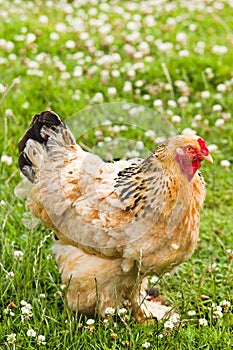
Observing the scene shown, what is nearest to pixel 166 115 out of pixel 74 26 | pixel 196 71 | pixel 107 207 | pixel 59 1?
pixel 196 71

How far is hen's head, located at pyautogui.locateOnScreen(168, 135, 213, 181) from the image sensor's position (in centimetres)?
325

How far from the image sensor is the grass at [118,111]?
3494 mm

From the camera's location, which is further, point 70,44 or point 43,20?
point 43,20

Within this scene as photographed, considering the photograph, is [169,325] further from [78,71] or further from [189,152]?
[78,71]

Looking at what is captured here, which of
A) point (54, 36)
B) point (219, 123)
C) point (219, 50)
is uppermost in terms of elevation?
point (54, 36)

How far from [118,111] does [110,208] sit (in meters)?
2.26

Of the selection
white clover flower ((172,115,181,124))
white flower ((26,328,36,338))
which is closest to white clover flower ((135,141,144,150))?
white clover flower ((172,115,181,124))

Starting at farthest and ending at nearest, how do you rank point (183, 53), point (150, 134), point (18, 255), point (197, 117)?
point (183, 53) < point (197, 117) < point (150, 134) < point (18, 255)

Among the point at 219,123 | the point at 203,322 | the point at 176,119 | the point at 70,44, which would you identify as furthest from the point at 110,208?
the point at 70,44

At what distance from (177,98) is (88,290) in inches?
114

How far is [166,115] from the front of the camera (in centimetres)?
571

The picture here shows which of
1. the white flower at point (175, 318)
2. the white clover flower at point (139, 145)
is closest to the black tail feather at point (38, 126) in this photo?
the white flower at point (175, 318)

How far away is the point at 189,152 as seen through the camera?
10.7 ft

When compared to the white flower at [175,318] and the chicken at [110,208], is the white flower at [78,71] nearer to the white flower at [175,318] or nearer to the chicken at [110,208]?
the chicken at [110,208]
